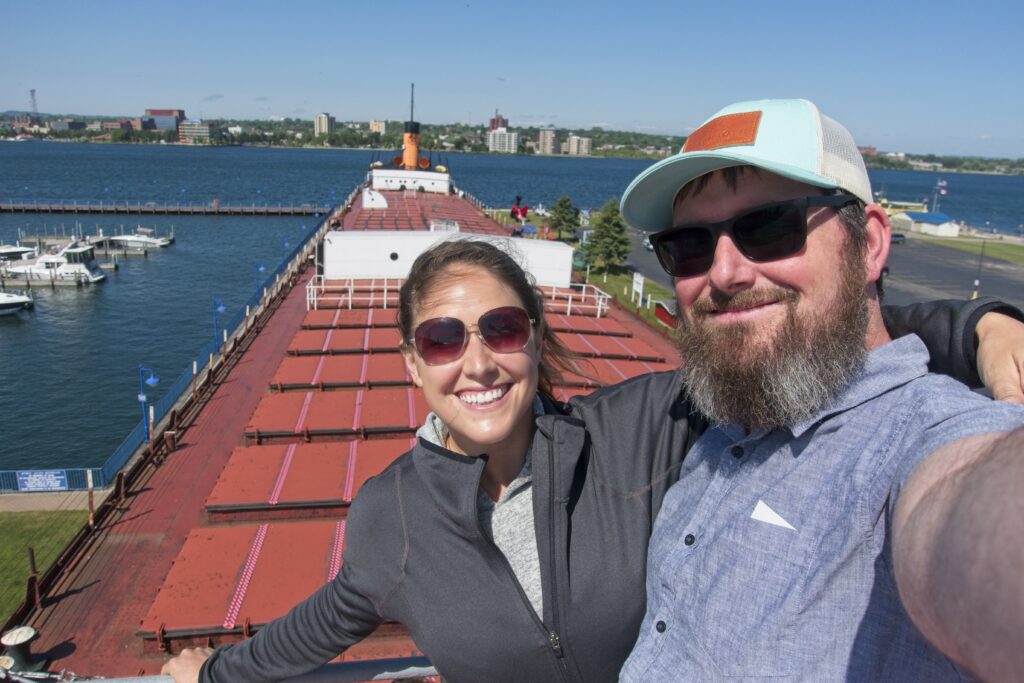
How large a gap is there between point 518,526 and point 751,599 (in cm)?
89

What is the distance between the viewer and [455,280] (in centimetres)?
256

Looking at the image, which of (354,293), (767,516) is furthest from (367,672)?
(354,293)

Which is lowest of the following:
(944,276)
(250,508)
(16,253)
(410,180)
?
(250,508)

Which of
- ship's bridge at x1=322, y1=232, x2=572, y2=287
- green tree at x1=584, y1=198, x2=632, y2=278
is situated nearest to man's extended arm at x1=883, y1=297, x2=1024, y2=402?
ship's bridge at x1=322, y1=232, x2=572, y2=287

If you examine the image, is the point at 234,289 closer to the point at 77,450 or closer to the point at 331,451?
the point at 77,450

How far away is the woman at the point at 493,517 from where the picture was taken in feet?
7.10

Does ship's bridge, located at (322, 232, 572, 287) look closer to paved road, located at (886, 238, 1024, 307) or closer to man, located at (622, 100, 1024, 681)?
paved road, located at (886, 238, 1024, 307)

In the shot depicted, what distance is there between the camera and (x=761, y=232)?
1.96 metres

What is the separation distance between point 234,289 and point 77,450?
76.8ft

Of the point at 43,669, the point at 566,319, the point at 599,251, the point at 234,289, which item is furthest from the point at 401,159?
the point at 43,669

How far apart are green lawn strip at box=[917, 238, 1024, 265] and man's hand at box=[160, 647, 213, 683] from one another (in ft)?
209

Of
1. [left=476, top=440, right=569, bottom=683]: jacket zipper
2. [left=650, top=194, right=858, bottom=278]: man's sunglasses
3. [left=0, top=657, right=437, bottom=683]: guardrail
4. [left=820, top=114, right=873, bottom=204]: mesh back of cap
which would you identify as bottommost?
[left=0, top=657, right=437, bottom=683]: guardrail

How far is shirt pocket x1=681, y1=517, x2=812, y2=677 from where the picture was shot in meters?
1.62

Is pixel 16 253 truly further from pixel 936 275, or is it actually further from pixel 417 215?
pixel 936 275
